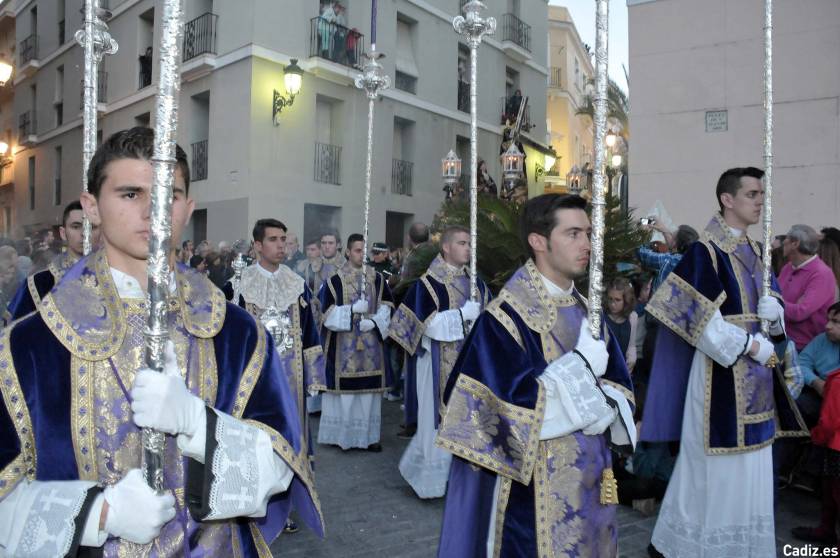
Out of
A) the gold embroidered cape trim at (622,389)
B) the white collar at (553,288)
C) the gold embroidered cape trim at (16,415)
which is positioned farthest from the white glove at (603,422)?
the gold embroidered cape trim at (16,415)

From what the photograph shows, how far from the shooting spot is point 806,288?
562cm

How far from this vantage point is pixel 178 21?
158 centimetres

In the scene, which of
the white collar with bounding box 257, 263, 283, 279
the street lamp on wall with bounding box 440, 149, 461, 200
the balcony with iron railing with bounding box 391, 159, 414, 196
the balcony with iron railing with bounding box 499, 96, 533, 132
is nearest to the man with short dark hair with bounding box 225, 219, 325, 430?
the white collar with bounding box 257, 263, 283, 279

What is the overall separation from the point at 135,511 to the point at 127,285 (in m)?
0.65

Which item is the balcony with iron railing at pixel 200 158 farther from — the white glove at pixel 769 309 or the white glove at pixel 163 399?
the white glove at pixel 163 399

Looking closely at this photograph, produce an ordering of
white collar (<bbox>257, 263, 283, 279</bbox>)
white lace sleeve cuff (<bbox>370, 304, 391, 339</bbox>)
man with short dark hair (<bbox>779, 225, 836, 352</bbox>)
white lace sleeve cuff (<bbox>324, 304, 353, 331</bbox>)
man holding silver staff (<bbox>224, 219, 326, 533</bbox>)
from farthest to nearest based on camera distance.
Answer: white lace sleeve cuff (<bbox>370, 304, 391, 339</bbox>), white lace sleeve cuff (<bbox>324, 304, 353, 331</bbox>), man with short dark hair (<bbox>779, 225, 836, 352</bbox>), white collar (<bbox>257, 263, 283, 279</bbox>), man holding silver staff (<bbox>224, 219, 326, 533</bbox>)

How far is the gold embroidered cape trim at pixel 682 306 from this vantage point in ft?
13.5

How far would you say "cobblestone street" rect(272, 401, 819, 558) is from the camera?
4.45 meters

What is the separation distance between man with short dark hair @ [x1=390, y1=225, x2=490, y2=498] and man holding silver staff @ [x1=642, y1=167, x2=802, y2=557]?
1.92m

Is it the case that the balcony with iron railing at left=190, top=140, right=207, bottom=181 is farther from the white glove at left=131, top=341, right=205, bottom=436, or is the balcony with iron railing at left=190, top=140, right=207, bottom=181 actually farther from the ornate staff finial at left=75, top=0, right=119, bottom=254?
the white glove at left=131, top=341, right=205, bottom=436

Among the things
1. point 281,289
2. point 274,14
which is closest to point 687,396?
point 281,289

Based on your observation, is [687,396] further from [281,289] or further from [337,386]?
[337,386]

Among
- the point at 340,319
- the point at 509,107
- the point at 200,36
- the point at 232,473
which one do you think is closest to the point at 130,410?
the point at 232,473

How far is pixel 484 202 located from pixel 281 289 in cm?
329
